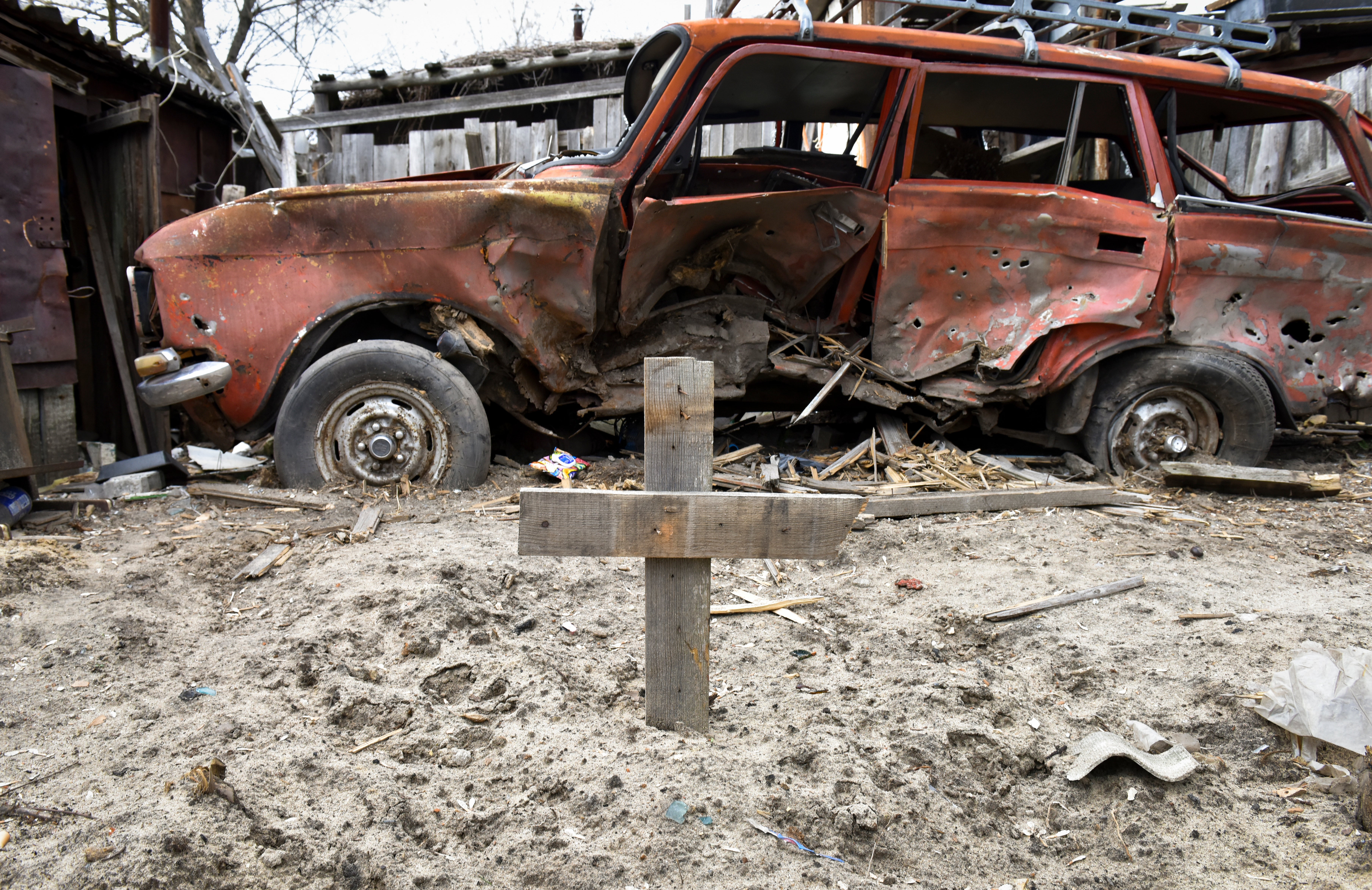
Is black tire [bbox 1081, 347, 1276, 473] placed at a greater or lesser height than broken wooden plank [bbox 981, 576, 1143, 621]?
greater

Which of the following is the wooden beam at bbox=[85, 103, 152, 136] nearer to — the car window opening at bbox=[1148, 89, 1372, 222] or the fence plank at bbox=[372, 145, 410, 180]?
the fence plank at bbox=[372, 145, 410, 180]

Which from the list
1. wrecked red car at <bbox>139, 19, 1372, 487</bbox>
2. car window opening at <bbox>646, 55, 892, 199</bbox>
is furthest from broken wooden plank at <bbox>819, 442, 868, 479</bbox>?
car window opening at <bbox>646, 55, 892, 199</bbox>

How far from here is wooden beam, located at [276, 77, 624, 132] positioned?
8594 millimetres

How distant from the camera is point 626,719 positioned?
2309 millimetres

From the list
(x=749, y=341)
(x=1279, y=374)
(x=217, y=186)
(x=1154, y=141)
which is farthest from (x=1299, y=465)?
(x=217, y=186)

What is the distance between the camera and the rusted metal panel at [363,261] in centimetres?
402

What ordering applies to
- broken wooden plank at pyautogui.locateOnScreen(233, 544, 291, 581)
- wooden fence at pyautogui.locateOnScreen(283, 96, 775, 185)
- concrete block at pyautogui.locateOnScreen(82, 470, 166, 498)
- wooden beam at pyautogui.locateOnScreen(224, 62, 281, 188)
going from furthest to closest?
wooden fence at pyautogui.locateOnScreen(283, 96, 775, 185) < wooden beam at pyautogui.locateOnScreen(224, 62, 281, 188) < concrete block at pyautogui.locateOnScreen(82, 470, 166, 498) < broken wooden plank at pyautogui.locateOnScreen(233, 544, 291, 581)

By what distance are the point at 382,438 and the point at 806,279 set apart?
246cm

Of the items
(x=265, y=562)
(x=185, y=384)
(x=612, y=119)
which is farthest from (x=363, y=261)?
(x=612, y=119)

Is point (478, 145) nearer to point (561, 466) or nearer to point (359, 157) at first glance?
point (359, 157)

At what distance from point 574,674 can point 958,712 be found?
3.84 feet

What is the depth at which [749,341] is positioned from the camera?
14.9 feet

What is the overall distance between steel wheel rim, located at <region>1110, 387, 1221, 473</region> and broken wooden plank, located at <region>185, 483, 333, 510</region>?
431 cm

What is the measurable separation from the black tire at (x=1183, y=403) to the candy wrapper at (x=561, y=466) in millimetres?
2940
